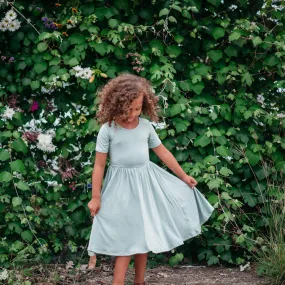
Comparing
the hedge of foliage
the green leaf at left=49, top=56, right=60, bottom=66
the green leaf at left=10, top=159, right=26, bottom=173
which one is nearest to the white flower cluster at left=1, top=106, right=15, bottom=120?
the hedge of foliage

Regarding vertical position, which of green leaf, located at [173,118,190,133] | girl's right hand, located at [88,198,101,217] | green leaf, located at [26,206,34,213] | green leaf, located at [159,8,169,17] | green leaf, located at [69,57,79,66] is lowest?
green leaf, located at [26,206,34,213]

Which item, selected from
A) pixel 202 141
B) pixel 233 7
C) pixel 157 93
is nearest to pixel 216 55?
pixel 233 7

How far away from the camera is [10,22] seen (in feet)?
14.1

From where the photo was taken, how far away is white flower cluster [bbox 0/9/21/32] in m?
4.30

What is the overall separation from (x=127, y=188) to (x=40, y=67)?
1.19m

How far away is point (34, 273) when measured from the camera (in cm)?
432

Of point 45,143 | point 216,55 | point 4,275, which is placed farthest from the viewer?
point 216,55

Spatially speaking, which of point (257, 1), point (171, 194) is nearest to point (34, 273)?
point (171, 194)

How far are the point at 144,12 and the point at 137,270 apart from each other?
1.69 metres

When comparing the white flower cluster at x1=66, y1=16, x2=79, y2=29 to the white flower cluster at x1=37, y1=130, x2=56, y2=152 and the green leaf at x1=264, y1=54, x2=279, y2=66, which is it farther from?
the green leaf at x1=264, y1=54, x2=279, y2=66

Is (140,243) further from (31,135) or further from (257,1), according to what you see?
(257,1)

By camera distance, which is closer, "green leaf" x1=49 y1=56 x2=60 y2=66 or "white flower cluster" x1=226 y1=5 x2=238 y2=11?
"green leaf" x1=49 y1=56 x2=60 y2=66

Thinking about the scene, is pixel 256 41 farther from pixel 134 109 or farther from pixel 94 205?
pixel 94 205

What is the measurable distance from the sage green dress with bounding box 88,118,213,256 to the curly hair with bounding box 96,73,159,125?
0.07 metres
